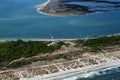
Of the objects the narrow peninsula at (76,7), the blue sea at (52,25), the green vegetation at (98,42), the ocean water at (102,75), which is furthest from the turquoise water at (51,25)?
the ocean water at (102,75)

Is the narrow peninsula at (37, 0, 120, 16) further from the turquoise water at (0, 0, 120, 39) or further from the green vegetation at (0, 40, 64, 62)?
the green vegetation at (0, 40, 64, 62)

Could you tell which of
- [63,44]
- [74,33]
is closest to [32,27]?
[74,33]

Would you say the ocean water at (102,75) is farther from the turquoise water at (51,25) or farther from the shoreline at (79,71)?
the turquoise water at (51,25)

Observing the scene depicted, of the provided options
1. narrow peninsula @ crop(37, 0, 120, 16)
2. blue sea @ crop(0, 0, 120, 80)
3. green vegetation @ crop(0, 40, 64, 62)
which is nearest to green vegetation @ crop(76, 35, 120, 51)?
green vegetation @ crop(0, 40, 64, 62)

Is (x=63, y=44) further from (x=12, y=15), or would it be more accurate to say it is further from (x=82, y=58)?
(x=12, y=15)

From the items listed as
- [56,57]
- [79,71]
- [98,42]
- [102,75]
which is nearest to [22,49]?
[56,57]

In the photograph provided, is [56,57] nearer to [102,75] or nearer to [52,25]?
[102,75]
